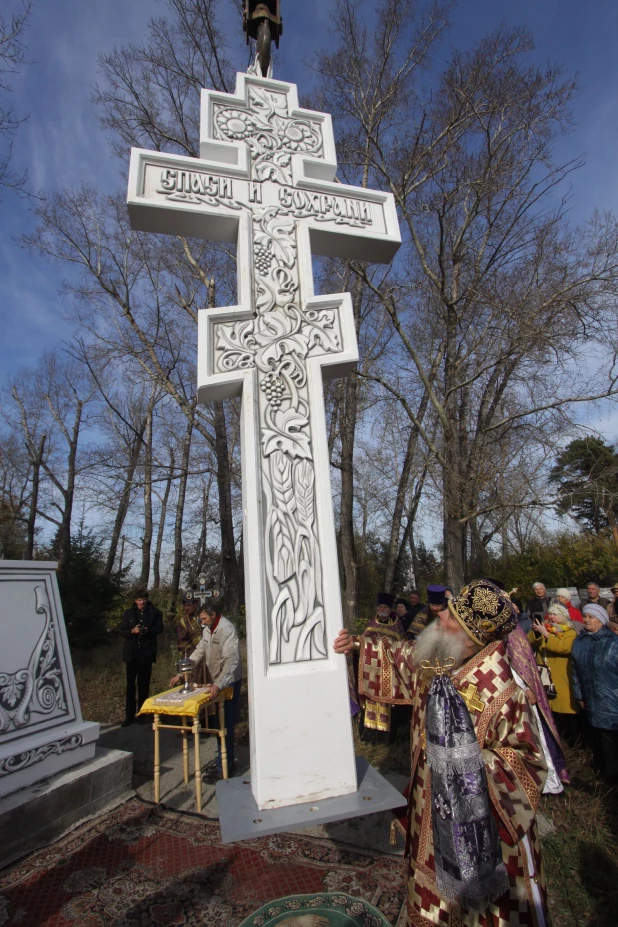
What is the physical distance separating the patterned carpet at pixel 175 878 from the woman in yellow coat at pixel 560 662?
2.99 metres

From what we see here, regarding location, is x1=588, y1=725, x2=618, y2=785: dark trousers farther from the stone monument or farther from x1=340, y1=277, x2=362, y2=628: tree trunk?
x1=340, y1=277, x2=362, y2=628: tree trunk

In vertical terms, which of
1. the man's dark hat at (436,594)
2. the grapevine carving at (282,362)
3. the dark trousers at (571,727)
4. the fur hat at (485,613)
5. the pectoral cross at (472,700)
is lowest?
the dark trousers at (571,727)

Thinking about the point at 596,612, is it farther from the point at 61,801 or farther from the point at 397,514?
the point at 397,514

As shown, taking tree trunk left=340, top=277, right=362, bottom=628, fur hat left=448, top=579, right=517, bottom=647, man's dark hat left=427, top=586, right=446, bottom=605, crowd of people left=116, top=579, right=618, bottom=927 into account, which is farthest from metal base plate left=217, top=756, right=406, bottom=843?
tree trunk left=340, top=277, right=362, bottom=628

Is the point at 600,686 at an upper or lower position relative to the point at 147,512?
lower

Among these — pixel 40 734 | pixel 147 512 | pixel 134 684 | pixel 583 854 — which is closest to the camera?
pixel 583 854

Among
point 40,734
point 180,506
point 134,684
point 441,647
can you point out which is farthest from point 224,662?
point 180,506

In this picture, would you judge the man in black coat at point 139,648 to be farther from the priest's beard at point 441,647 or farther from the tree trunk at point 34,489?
the tree trunk at point 34,489

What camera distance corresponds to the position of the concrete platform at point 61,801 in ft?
11.0

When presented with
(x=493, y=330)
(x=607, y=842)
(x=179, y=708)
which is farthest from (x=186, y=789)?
(x=493, y=330)

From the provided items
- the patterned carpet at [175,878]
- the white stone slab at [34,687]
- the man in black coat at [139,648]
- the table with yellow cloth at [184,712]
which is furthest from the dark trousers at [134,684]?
the patterned carpet at [175,878]

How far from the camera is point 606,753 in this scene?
448 centimetres

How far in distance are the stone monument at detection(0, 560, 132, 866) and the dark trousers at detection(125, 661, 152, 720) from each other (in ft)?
7.95

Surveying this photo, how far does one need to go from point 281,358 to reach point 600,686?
4202 mm
